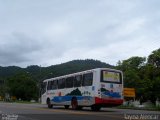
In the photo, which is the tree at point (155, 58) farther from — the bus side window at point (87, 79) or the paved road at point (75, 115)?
the paved road at point (75, 115)

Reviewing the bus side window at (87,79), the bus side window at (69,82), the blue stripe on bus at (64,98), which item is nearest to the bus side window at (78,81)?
the bus side window at (87,79)

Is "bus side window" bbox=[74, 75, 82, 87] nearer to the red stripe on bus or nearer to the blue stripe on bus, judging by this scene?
the blue stripe on bus

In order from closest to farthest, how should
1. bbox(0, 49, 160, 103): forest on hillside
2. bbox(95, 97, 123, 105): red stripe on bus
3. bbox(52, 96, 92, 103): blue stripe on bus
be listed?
bbox(95, 97, 123, 105): red stripe on bus → bbox(52, 96, 92, 103): blue stripe on bus → bbox(0, 49, 160, 103): forest on hillside

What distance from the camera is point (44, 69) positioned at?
376 feet

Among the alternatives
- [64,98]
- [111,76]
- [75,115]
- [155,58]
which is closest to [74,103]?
[64,98]

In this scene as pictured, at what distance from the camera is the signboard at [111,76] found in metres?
29.8

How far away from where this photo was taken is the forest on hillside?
72125 mm

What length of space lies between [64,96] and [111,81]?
629cm

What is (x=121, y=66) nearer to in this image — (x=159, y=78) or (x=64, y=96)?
(x=159, y=78)

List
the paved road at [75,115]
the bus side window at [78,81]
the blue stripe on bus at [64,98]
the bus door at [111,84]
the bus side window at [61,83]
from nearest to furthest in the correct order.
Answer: the paved road at [75,115] → the bus door at [111,84] → the blue stripe on bus at [64,98] → the bus side window at [78,81] → the bus side window at [61,83]

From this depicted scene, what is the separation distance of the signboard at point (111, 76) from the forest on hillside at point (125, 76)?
136 ft

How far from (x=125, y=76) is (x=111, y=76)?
1731 inches

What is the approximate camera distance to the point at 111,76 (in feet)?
98.6

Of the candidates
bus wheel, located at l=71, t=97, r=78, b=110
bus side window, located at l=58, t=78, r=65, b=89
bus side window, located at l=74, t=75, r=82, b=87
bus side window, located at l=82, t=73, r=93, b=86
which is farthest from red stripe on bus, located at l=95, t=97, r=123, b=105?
bus side window, located at l=58, t=78, r=65, b=89
